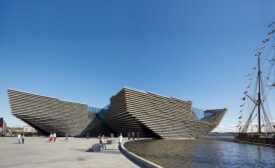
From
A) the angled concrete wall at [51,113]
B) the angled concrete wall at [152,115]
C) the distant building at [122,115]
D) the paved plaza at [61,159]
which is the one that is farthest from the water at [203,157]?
the angled concrete wall at [51,113]

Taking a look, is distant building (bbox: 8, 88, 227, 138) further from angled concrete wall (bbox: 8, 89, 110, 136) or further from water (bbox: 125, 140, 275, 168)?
water (bbox: 125, 140, 275, 168)

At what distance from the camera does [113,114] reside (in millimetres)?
62406

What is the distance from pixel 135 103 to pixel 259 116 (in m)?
33.2

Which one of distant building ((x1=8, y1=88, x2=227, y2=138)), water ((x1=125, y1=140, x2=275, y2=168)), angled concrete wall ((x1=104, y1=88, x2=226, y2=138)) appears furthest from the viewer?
distant building ((x1=8, y1=88, x2=227, y2=138))

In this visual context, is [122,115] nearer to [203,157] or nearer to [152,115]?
[152,115]

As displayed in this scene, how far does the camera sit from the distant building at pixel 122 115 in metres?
52.3

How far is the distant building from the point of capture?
52281 millimetres

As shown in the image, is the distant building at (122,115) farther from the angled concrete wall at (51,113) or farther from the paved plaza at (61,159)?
the paved plaza at (61,159)

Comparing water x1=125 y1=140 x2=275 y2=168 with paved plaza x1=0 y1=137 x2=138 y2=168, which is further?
water x1=125 y1=140 x2=275 y2=168

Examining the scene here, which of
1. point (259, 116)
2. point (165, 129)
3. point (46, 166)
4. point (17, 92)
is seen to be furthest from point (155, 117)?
point (46, 166)

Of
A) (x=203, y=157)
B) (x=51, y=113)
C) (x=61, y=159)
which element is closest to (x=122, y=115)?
(x=51, y=113)

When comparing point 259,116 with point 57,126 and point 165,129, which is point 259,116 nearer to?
point 165,129

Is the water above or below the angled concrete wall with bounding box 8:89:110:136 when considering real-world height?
below

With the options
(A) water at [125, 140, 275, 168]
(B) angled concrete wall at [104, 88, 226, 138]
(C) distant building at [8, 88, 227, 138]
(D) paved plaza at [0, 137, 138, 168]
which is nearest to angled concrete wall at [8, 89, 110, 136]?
(C) distant building at [8, 88, 227, 138]
